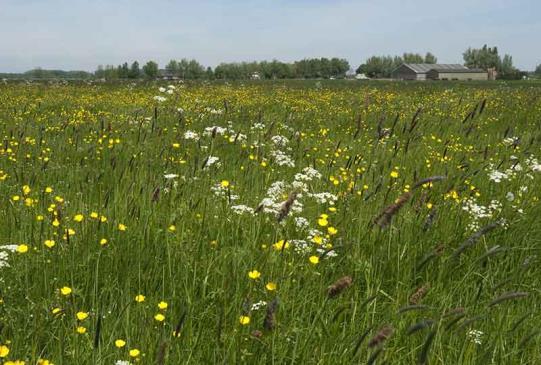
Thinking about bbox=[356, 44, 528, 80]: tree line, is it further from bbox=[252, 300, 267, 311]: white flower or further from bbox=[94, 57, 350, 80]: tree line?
bbox=[252, 300, 267, 311]: white flower

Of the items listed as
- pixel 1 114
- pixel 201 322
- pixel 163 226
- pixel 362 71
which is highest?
pixel 362 71

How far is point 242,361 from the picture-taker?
200cm

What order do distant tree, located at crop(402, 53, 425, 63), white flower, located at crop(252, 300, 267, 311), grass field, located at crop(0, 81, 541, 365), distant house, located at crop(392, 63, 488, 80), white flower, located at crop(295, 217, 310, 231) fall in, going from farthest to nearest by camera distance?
distant tree, located at crop(402, 53, 425, 63) < distant house, located at crop(392, 63, 488, 80) < white flower, located at crop(295, 217, 310, 231) < white flower, located at crop(252, 300, 267, 311) < grass field, located at crop(0, 81, 541, 365)

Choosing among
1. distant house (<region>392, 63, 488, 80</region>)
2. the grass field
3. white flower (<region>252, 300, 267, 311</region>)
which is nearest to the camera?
the grass field

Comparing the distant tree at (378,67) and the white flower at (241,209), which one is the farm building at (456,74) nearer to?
the distant tree at (378,67)

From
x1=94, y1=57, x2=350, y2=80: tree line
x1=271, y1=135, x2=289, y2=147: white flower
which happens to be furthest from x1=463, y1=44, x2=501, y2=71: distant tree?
x1=271, y1=135, x2=289, y2=147: white flower

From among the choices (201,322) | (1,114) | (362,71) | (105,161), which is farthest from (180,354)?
(362,71)

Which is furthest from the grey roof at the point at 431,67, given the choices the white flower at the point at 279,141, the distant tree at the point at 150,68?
the white flower at the point at 279,141

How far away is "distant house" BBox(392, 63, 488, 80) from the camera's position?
123375 mm

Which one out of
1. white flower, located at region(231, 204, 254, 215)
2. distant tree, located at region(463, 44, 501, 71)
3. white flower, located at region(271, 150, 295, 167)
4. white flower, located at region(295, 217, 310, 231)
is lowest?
white flower, located at region(295, 217, 310, 231)

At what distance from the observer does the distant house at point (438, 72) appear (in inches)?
4857

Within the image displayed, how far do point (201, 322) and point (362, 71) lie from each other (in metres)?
161

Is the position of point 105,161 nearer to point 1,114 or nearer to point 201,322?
point 201,322

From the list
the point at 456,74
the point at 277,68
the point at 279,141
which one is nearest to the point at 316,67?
the point at 277,68
